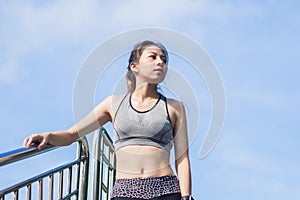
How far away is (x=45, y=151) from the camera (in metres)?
4.37

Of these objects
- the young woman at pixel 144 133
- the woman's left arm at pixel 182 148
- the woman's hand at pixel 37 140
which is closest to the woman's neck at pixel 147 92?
the young woman at pixel 144 133

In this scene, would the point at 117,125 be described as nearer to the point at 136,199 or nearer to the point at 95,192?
the point at 136,199

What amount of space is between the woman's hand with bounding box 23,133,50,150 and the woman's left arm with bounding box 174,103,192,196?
682mm

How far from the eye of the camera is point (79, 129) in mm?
4262

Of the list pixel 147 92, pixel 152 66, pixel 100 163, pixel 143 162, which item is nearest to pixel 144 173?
pixel 143 162

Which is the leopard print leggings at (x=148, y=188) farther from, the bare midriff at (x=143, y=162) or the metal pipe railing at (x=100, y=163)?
the metal pipe railing at (x=100, y=163)

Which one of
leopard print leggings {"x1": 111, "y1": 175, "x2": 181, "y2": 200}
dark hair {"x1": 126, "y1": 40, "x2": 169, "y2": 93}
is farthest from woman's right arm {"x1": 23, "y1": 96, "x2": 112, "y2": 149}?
leopard print leggings {"x1": 111, "y1": 175, "x2": 181, "y2": 200}

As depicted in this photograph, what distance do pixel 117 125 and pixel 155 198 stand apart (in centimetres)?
43

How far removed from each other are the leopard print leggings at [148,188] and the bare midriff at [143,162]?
3cm

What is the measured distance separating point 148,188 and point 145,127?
1.01 ft

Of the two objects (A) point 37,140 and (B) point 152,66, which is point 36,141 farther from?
(B) point 152,66

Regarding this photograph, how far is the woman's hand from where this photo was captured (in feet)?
13.6

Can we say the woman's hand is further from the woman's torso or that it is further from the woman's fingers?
the woman's torso

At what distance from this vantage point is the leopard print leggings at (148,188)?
3963mm
